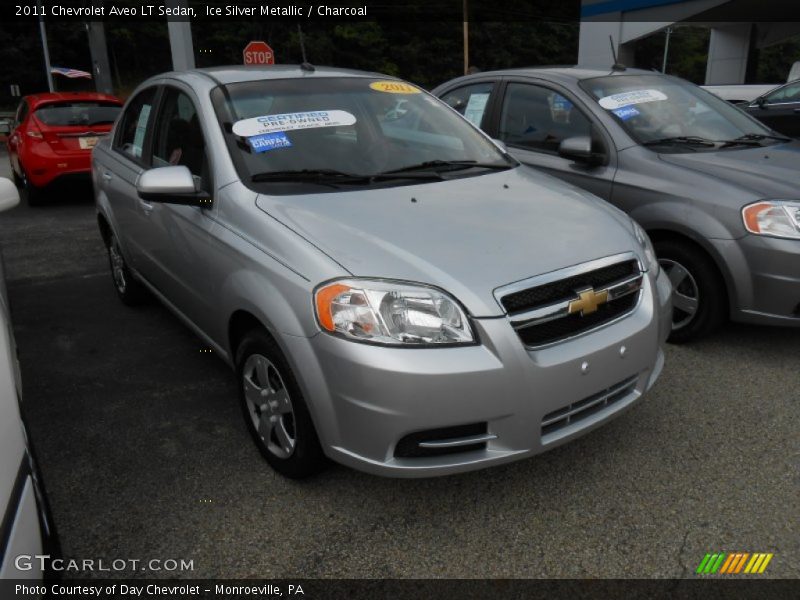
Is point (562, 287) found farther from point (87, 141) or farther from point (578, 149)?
point (87, 141)

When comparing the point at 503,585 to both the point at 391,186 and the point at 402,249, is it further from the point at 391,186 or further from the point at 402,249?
the point at 391,186

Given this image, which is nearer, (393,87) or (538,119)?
(393,87)

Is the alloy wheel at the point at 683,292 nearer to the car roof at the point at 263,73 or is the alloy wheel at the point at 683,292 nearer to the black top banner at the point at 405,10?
the car roof at the point at 263,73

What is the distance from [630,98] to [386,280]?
290 cm

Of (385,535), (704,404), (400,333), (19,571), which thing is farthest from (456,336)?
(704,404)

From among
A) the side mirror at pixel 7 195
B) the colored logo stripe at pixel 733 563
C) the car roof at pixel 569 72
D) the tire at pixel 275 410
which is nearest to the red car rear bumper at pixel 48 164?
the car roof at pixel 569 72

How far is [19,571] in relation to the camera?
1.40m

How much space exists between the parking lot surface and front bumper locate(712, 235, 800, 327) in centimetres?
29

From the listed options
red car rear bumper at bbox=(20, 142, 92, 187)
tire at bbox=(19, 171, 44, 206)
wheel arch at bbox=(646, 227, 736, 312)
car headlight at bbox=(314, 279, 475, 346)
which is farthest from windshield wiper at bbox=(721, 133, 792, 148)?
tire at bbox=(19, 171, 44, 206)

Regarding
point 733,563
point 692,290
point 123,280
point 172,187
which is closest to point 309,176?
point 172,187

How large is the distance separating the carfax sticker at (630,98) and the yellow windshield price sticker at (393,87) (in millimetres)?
1292

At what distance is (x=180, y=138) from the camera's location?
11.3 feet

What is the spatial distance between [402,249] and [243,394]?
3.36ft

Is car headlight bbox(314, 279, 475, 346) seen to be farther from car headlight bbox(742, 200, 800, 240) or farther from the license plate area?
the license plate area
